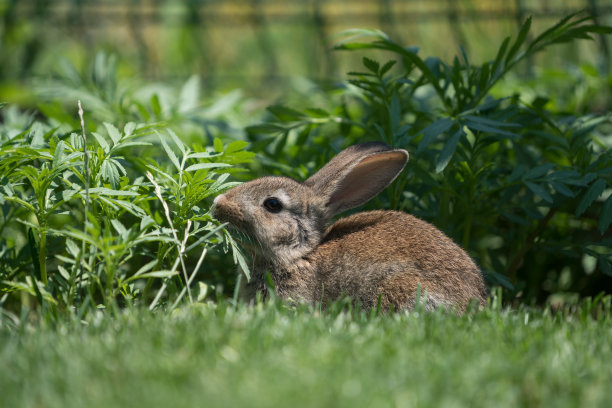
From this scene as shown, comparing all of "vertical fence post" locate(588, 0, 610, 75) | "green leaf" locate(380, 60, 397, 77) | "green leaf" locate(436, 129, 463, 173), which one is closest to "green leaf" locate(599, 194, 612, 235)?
"green leaf" locate(436, 129, 463, 173)

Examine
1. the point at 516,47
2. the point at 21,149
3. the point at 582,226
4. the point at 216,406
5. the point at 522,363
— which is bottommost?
the point at 582,226

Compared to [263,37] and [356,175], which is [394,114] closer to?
[356,175]

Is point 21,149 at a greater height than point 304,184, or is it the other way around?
point 21,149

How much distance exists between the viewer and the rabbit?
3680 millimetres

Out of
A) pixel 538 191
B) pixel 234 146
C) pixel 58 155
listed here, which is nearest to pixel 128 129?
pixel 58 155

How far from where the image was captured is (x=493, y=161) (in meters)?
4.66

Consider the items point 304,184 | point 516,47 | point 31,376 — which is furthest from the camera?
point 304,184

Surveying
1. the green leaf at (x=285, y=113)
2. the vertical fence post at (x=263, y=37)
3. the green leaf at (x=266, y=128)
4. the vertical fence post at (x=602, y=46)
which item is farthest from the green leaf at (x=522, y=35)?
the vertical fence post at (x=263, y=37)

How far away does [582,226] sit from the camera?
16.1 feet

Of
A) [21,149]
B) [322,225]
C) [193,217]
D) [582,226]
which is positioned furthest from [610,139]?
[21,149]

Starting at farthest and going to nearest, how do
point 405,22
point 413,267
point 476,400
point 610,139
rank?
point 405,22 < point 610,139 < point 413,267 < point 476,400

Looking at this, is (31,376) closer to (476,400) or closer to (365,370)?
(365,370)

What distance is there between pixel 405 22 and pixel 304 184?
4.86 metres

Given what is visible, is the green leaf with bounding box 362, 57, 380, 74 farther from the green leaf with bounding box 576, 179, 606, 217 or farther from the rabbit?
the green leaf with bounding box 576, 179, 606, 217
